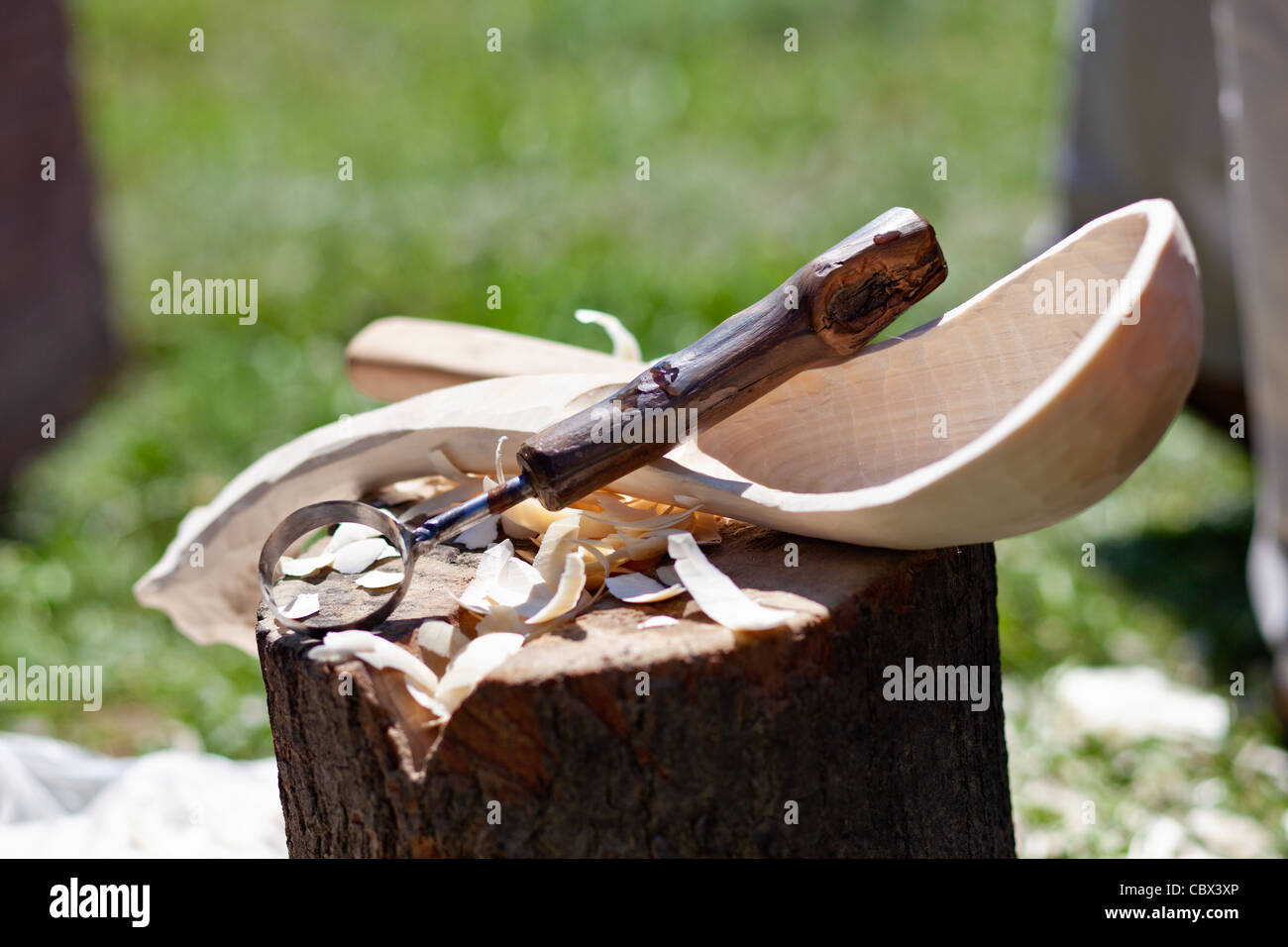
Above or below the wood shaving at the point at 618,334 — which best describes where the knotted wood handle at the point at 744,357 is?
below

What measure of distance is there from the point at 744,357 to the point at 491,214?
388 cm

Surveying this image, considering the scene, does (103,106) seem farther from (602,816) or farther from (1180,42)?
(602,816)

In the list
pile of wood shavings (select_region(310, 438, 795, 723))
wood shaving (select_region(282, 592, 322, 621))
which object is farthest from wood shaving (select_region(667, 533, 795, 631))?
wood shaving (select_region(282, 592, 322, 621))

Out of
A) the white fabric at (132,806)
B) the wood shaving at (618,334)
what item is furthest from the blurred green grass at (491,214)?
the wood shaving at (618,334)

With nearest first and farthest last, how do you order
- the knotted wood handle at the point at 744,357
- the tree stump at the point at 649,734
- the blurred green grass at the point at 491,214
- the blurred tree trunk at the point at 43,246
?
the tree stump at the point at 649,734 < the knotted wood handle at the point at 744,357 < the blurred green grass at the point at 491,214 < the blurred tree trunk at the point at 43,246

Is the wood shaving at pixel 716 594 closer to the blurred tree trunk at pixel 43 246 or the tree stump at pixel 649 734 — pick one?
the tree stump at pixel 649 734

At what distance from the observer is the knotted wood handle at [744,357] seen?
4.30 feet

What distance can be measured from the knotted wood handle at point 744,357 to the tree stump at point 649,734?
155 mm

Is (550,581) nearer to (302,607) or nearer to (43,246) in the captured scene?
(302,607)

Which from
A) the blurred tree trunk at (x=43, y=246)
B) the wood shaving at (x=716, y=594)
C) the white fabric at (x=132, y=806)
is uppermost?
the blurred tree trunk at (x=43, y=246)

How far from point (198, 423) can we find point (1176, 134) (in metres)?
3.10

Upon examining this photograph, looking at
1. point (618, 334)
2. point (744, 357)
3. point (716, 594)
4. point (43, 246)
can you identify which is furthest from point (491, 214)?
point (716, 594)
